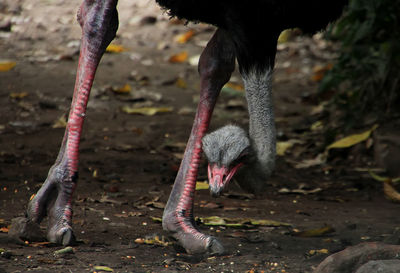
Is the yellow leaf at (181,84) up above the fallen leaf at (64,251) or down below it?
above

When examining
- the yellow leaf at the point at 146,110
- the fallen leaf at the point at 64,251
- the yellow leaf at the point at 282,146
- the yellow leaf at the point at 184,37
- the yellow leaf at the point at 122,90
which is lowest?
the fallen leaf at the point at 64,251

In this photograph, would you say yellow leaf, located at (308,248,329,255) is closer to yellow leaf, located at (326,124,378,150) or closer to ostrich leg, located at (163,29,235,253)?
ostrich leg, located at (163,29,235,253)

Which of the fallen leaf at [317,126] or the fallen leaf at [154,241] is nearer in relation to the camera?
the fallen leaf at [154,241]

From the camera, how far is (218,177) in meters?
3.71

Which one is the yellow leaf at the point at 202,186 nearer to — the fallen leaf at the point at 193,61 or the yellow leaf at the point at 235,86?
the yellow leaf at the point at 235,86

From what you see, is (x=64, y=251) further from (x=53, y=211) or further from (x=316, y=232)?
(x=316, y=232)

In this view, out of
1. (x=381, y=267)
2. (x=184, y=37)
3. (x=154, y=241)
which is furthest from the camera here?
(x=184, y=37)

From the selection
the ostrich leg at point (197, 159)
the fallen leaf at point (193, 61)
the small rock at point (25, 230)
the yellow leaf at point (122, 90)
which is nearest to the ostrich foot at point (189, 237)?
the ostrich leg at point (197, 159)

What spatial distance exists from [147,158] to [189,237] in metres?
2.30

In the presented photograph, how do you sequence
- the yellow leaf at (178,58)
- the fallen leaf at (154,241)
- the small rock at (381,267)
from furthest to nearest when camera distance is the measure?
the yellow leaf at (178,58) < the fallen leaf at (154,241) < the small rock at (381,267)

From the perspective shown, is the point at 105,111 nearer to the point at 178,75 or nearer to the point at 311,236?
the point at 178,75

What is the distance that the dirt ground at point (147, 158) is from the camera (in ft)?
13.1

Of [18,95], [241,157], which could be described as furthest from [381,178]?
[18,95]

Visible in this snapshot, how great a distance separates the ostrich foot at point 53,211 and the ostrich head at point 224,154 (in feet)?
2.75
